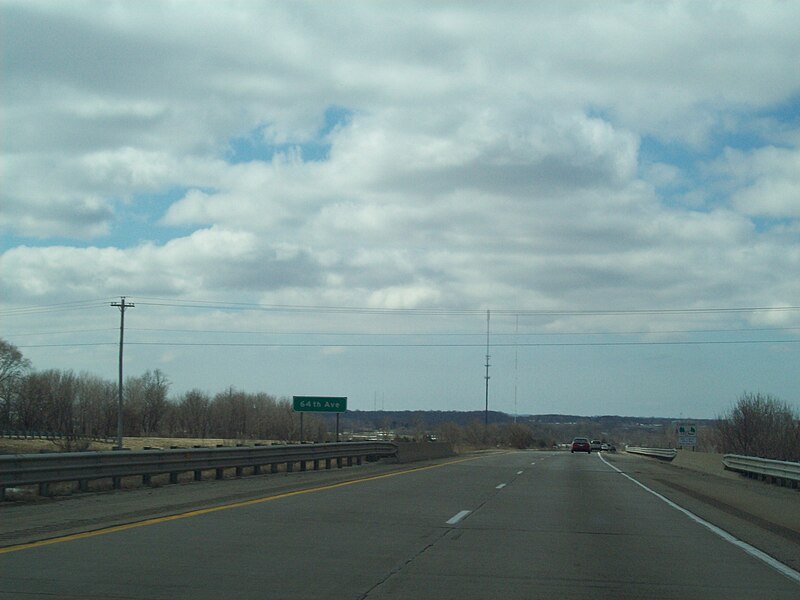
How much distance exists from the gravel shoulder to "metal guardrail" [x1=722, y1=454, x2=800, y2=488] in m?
0.36

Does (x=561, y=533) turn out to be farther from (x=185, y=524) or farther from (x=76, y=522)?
(x=76, y=522)

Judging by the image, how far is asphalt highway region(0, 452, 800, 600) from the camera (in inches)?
365

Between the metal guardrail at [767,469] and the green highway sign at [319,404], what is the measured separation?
17.1 m

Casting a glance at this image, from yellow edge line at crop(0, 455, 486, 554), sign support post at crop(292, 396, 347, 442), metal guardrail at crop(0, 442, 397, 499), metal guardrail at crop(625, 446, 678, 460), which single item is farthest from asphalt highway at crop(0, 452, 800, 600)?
metal guardrail at crop(625, 446, 678, 460)

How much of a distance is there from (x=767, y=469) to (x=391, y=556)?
23.5 m

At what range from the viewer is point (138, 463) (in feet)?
66.8

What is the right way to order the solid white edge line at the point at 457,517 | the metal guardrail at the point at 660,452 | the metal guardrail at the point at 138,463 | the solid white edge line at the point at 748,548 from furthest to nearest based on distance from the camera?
the metal guardrail at the point at 660,452 → the metal guardrail at the point at 138,463 → the solid white edge line at the point at 457,517 → the solid white edge line at the point at 748,548

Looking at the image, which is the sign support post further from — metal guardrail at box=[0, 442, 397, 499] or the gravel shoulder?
the gravel shoulder

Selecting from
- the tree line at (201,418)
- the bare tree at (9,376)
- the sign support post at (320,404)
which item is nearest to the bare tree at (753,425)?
the tree line at (201,418)

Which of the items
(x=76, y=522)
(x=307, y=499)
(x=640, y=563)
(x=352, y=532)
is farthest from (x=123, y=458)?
(x=640, y=563)

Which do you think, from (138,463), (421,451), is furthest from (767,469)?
(138,463)

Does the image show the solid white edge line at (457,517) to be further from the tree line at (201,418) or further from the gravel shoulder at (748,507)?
the tree line at (201,418)

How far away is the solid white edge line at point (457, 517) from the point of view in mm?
15586

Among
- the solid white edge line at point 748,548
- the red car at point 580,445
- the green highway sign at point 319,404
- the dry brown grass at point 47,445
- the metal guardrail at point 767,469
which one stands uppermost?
the green highway sign at point 319,404
